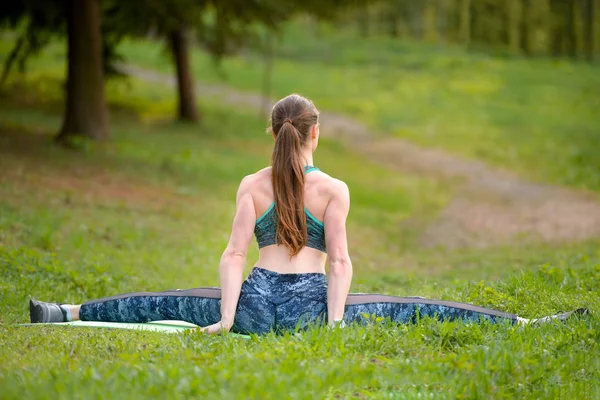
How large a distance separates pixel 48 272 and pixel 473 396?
16.8 ft

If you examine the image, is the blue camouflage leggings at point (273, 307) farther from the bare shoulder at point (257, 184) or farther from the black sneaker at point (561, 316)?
the bare shoulder at point (257, 184)

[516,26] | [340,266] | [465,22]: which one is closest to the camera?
[340,266]

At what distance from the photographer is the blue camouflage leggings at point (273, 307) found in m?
5.17

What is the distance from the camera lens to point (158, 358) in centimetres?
442

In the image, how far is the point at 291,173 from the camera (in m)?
5.17

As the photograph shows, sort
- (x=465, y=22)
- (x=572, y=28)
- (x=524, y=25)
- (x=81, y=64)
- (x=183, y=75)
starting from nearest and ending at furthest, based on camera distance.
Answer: (x=81, y=64) → (x=183, y=75) → (x=572, y=28) → (x=524, y=25) → (x=465, y=22)

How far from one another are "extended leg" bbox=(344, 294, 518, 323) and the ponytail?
1.93ft

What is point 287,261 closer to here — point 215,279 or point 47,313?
point 47,313

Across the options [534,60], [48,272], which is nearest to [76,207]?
[48,272]

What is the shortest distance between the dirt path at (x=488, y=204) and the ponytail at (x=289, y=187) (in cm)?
814

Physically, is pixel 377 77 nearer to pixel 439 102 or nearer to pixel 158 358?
pixel 439 102

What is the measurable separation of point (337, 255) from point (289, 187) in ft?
1.69

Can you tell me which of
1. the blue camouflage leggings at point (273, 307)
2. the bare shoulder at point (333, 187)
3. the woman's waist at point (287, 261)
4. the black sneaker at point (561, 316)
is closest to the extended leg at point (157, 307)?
the blue camouflage leggings at point (273, 307)

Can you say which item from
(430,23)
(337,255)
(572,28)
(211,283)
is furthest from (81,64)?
(430,23)
